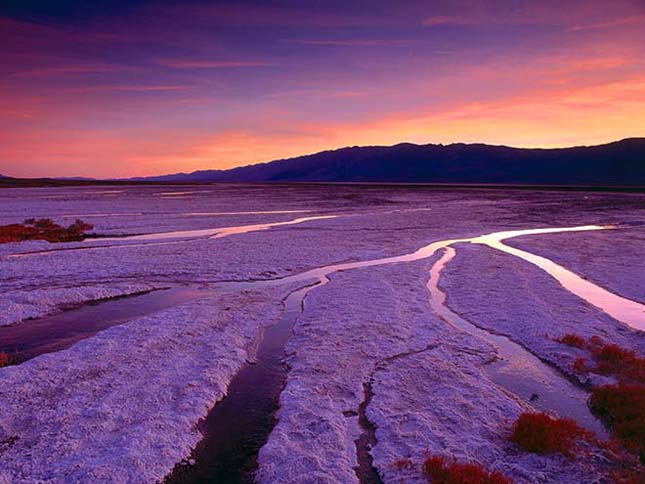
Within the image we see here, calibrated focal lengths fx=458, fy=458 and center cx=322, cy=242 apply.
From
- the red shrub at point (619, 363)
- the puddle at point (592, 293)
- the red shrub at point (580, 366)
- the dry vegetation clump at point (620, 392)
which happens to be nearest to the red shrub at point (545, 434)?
the dry vegetation clump at point (620, 392)

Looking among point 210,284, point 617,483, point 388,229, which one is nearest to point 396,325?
point 617,483

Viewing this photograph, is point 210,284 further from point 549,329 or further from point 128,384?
point 549,329

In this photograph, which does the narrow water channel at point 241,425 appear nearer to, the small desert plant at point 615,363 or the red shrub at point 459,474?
the red shrub at point 459,474

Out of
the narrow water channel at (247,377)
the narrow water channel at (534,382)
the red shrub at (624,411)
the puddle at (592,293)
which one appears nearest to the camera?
the narrow water channel at (247,377)

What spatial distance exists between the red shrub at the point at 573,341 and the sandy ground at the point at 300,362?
249mm

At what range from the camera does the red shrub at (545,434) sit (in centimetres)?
723

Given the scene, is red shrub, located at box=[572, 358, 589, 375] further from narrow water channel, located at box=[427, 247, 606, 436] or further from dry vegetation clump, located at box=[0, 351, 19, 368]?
dry vegetation clump, located at box=[0, 351, 19, 368]

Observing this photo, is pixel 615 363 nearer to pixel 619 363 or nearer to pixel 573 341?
pixel 619 363

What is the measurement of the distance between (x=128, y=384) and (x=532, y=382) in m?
8.49

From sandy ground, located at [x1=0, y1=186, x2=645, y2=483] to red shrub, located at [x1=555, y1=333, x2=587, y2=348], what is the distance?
249 mm

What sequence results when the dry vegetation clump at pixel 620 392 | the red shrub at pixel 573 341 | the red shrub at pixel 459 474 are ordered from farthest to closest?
1. the red shrub at pixel 573 341
2. the dry vegetation clump at pixel 620 392
3. the red shrub at pixel 459 474

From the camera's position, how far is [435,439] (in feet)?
24.9

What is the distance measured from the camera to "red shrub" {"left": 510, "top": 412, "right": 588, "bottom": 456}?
7.23 metres

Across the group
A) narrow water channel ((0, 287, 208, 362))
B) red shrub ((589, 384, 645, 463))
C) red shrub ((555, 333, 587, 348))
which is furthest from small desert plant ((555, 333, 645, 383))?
narrow water channel ((0, 287, 208, 362))
